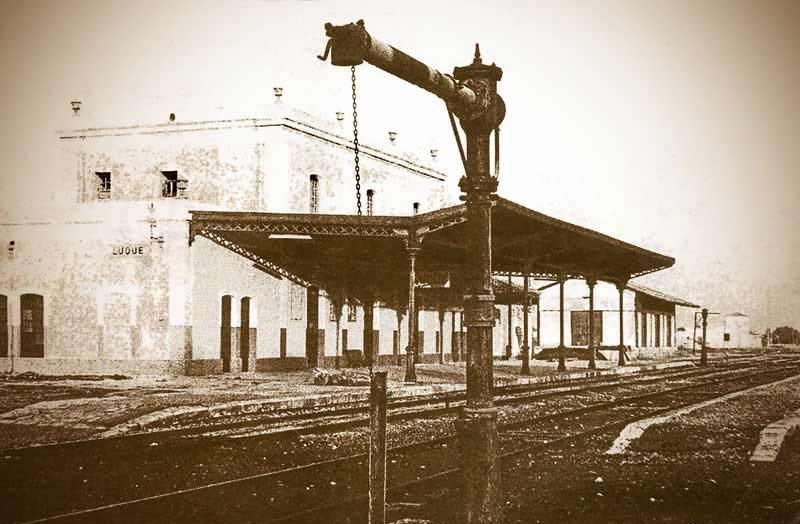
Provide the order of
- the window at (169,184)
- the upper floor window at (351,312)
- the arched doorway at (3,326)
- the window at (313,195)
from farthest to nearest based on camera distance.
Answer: the upper floor window at (351,312) < the window at (313,195) < the window at (169,184) < the arched doorway at (3,326)

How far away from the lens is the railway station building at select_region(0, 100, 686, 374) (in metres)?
24.7

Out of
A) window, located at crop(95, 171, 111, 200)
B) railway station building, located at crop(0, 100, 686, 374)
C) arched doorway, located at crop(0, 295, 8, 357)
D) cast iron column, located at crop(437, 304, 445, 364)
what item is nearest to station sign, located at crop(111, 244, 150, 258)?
railway station building, located at crop(0, 100, 686, 374)

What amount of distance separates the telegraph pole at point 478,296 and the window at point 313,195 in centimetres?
2637

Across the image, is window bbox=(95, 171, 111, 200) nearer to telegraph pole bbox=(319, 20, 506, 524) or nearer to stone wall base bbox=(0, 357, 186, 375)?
stone wall base bbox=(0, 357, 186, 375)

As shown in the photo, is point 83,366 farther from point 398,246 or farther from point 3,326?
point 398,246

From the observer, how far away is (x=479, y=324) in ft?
21.1

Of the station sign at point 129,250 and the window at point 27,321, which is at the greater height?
the station sign at point 129,250

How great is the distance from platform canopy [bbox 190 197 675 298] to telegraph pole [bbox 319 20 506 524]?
43.5 ft

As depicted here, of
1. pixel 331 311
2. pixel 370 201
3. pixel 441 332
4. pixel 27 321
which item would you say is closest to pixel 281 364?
pixel 331 311

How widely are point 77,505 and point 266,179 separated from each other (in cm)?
2342

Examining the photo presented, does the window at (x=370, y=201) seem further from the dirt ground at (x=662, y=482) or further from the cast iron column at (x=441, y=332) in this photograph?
the dirt ground at (x=662, y=482)

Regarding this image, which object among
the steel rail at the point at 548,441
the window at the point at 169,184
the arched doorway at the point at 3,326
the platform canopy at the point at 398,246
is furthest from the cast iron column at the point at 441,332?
the arched doorway at the point at 3,326

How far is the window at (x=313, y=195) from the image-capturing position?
32.8 m

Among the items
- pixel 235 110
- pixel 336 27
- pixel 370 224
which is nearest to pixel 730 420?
pixel 370 224
